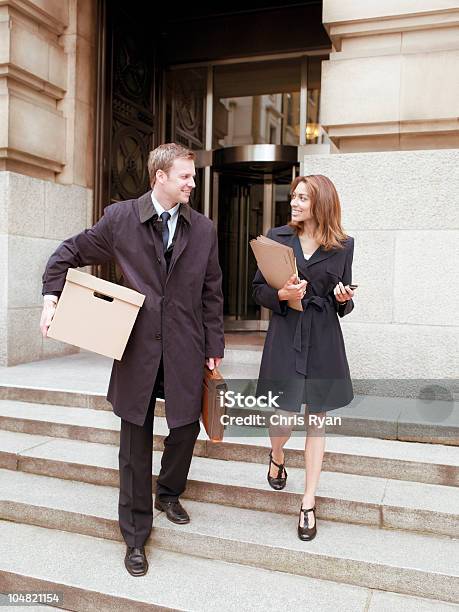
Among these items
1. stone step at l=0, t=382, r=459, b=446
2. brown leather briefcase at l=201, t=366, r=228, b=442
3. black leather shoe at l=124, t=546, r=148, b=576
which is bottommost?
black leather shoe at l=124, t=546, r=148, b=576

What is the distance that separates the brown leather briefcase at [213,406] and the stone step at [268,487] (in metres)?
0.79

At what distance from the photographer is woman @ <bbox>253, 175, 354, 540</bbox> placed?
3344 mm

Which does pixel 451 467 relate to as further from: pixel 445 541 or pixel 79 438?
pixel 79 438

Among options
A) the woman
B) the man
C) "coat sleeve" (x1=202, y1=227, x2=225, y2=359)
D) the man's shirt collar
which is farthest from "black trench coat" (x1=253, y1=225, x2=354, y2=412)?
the man's shirt collar

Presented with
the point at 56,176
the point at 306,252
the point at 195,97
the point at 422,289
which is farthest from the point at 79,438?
the point at 195,97

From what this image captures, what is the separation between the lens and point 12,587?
3.32 metres

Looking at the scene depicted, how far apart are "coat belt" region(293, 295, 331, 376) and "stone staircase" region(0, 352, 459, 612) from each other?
921 mm

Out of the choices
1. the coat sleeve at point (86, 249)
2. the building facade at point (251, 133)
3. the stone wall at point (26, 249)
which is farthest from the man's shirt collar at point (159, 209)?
the stone wall at point (26, 249)

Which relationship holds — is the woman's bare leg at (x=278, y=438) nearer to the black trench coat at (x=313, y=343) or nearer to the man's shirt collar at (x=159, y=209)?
the black trench coat at (x=313, y=343)

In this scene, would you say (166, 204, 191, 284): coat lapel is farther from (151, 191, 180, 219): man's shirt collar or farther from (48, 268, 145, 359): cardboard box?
(48, 268, 145, 359): cardboard box

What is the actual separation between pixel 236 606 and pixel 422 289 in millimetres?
3126

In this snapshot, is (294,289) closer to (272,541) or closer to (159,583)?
(272,541)

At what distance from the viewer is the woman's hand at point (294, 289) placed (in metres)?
3.21

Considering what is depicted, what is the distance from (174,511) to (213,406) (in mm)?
830
